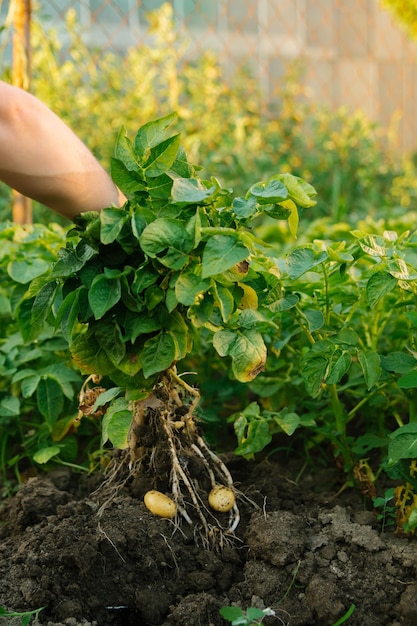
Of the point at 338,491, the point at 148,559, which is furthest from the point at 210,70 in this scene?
the point at 148,559

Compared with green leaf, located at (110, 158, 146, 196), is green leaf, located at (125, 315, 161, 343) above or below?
below

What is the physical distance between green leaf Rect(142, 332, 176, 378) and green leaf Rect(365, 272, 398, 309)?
1.54 ft

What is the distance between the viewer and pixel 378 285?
5.93 ft

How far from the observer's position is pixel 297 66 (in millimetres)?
7258

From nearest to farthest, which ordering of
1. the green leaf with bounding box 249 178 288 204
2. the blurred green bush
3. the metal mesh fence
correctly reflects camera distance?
1. the green leaf with bounding box 249 178 288 204
2. the blurred green bush
3. the metal mesh fence

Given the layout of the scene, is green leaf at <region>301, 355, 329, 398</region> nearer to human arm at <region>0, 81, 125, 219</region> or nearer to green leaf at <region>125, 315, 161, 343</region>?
green leaf at <region>125, 315, 161, 343</region>

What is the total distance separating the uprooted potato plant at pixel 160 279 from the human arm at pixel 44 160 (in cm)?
7

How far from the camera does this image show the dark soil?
5.36 ft

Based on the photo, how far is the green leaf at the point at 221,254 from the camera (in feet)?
4.88

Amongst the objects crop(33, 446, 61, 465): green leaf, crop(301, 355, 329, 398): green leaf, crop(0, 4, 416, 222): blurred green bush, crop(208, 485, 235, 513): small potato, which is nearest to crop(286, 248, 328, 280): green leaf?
crop(301, 355, 329, 398): green leaf

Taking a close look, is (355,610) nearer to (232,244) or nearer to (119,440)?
(119,440)

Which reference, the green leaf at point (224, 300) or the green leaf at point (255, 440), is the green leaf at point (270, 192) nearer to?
the green leaf at point (224, 300)

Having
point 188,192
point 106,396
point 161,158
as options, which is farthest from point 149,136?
point 106,396

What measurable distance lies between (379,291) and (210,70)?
4612mm
